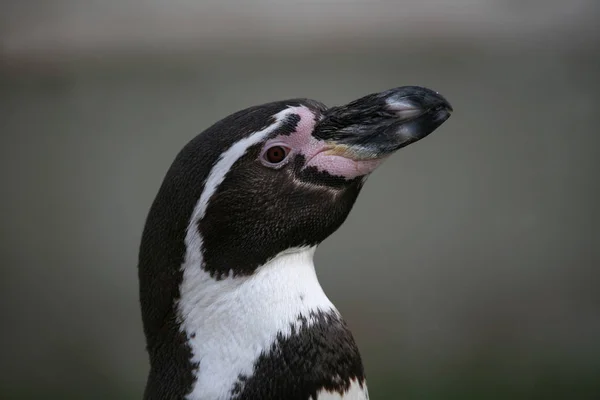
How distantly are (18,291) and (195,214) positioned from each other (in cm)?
201

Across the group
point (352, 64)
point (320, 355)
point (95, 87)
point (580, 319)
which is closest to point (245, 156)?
point (320, 355)

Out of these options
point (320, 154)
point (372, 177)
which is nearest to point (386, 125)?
point (320, 154)

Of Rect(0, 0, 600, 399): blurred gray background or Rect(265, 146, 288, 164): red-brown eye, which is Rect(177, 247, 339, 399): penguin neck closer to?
Rect(265, 146, 288, 164): red-brown eye

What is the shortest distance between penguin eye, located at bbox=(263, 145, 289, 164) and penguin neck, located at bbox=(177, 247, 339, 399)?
0.32 feet

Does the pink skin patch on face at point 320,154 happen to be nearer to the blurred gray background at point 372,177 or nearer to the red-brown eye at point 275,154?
the red-brown eye at point 275,154

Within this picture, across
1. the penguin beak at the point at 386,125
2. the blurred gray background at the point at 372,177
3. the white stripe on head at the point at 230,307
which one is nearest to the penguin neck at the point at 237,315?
the white stripe on head at the point at 230,307

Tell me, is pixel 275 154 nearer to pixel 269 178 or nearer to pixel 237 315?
pixel 269 178

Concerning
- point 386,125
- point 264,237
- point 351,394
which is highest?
point 386,125

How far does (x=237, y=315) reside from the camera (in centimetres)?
83

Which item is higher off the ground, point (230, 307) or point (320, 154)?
point (320, 154)

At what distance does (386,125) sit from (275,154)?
12 cm

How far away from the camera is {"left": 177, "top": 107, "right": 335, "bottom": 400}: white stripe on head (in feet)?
2.68

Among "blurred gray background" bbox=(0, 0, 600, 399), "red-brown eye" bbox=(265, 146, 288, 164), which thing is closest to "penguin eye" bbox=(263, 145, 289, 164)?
"red-brown eye" bbox=(265, 146, 288, 164)

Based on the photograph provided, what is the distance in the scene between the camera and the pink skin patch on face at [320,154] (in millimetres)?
835
